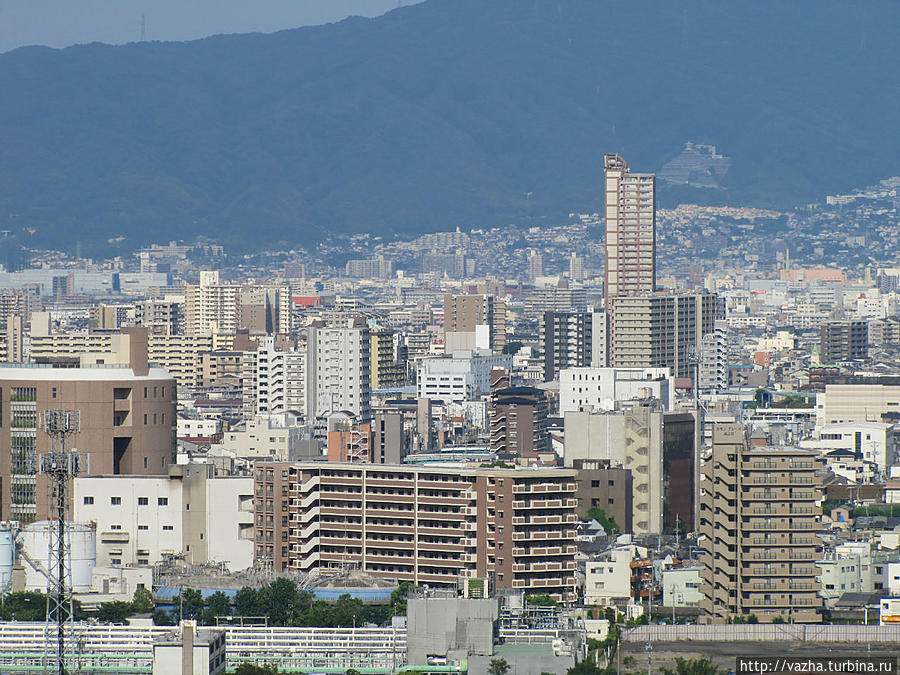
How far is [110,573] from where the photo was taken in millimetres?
37656

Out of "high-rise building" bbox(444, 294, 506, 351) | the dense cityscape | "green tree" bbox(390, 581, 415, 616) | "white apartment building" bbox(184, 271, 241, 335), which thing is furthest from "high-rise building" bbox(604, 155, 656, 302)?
"green tree" bbox(390, 581, 415, 616)

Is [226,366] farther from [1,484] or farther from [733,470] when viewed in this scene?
[733,470]

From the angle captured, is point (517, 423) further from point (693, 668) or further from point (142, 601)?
point (693, 668)

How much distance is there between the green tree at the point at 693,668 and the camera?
96.8ft

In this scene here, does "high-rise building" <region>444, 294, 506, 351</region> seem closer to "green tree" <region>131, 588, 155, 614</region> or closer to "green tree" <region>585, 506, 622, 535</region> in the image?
"green tree" <region>585, 506, 622, 535</region>

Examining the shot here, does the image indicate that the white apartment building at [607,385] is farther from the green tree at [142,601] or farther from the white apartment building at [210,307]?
the white apartment building at [210,307]

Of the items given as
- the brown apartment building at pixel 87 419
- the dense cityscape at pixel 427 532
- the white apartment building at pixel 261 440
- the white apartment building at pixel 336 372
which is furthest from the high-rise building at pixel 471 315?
the brown apartment building at pixel 87 419

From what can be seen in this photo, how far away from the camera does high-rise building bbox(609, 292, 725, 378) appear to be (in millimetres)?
95438

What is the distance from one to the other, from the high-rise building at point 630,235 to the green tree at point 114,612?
256 ft

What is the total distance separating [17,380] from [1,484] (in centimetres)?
217

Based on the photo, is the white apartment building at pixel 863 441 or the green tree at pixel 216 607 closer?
the green tree at pixel 216 607

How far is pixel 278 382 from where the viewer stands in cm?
8562

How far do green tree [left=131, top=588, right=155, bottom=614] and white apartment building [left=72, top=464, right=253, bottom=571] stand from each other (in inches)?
188

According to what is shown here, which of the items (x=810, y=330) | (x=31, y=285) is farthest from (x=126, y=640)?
(x=31, y=285)
